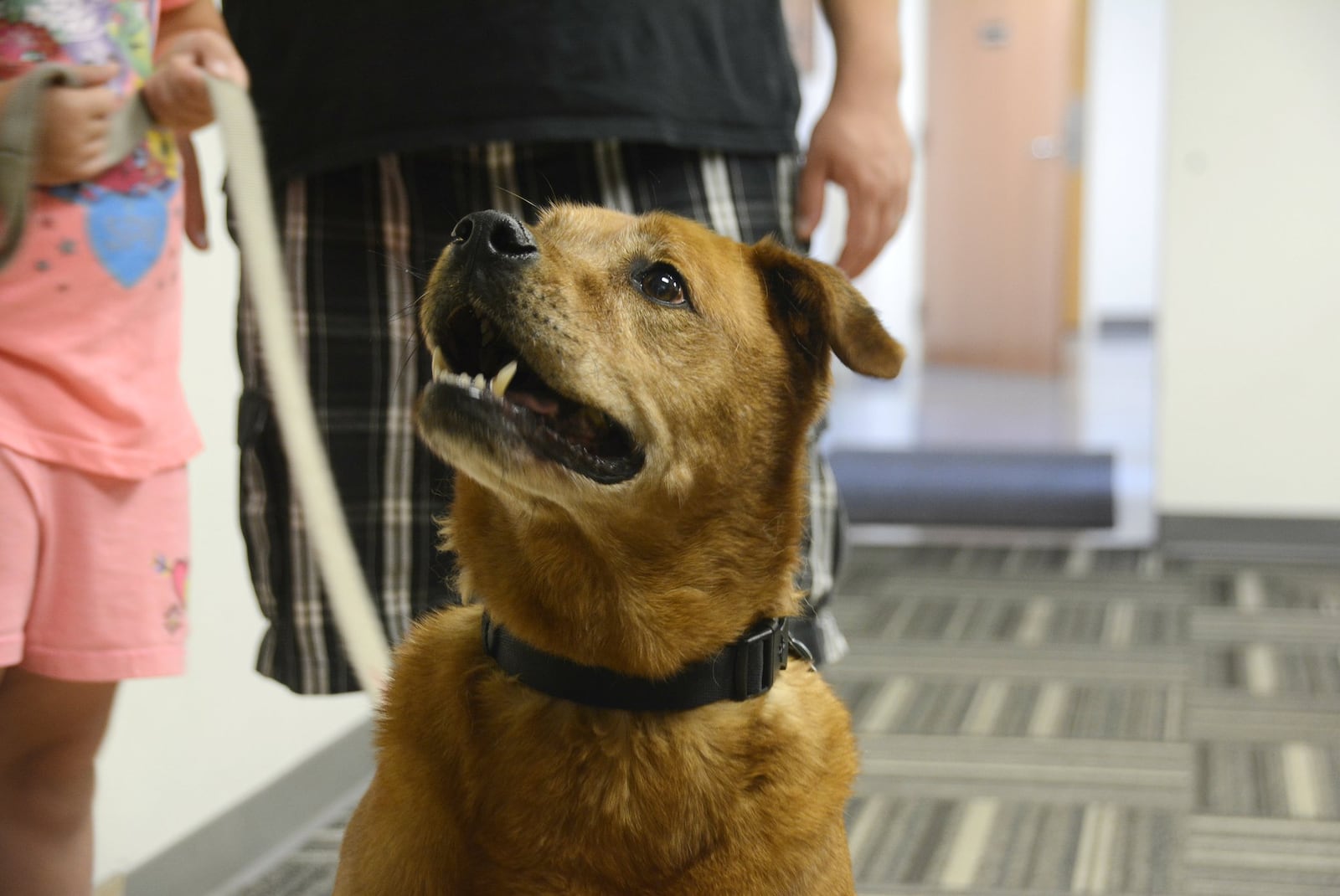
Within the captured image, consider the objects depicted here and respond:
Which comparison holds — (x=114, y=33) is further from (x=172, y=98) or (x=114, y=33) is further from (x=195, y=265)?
(x=195, y=265)

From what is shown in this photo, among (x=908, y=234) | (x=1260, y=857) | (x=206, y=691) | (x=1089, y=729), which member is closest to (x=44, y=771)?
(x=206, y=691)

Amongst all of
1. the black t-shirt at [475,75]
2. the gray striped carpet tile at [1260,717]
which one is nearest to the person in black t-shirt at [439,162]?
the black t-shirt at [475,75]

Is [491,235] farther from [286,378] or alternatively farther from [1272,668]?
[1272,668]

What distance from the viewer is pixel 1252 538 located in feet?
13.9

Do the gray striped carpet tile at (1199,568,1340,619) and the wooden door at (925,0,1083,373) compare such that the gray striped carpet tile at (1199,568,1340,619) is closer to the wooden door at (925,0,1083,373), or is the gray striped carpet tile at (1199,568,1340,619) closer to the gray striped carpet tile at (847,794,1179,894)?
the gray striped carpet tile at (847,794,1179,894)

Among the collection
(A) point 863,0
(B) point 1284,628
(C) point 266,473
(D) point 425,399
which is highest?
(A) point 863,0

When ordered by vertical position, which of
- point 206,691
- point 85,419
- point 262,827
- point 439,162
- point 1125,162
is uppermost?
point 439,162

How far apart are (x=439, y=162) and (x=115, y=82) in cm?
31

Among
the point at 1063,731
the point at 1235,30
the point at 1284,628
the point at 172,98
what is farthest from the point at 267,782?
the point at 1235,30

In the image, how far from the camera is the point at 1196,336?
166 inches

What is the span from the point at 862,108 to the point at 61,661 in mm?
988

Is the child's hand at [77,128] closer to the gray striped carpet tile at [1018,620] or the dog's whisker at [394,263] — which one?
the dog's whisker at [394,263]

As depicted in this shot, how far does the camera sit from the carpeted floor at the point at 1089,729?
7.39 feet

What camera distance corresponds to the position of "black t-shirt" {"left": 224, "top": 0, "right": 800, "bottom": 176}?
4.24ft
